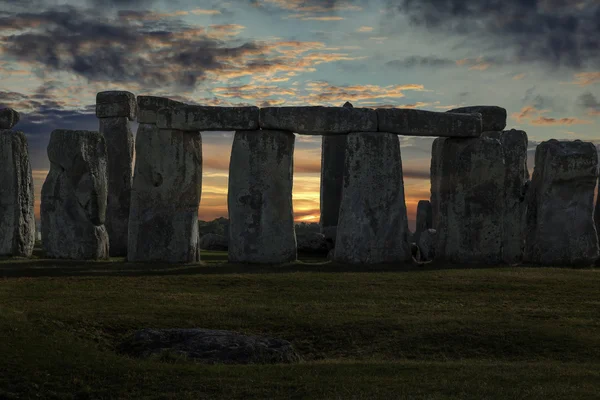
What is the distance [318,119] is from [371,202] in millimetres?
2823

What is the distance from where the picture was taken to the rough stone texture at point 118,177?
3312 centimetres

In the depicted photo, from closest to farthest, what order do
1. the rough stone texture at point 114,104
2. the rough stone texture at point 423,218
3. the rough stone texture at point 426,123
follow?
the rough stone texture at point 426,123
the rough stone texture at point 114,104
the rough stone texture at point 423,218

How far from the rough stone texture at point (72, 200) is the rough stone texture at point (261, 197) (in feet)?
14.0

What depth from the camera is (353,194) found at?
2778cm

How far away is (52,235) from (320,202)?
540 inches

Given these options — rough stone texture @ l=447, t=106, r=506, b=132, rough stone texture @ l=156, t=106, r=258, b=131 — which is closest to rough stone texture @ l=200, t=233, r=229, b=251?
rough stone texture @ l=156, t=106, r=258, b=131

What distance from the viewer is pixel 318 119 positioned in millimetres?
27516

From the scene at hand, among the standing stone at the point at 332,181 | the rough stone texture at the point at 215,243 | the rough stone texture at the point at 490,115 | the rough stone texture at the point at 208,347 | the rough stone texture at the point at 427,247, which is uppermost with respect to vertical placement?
the rough stone texture at the point at 490,115

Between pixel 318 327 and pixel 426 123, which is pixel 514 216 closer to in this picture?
pixel 426 123

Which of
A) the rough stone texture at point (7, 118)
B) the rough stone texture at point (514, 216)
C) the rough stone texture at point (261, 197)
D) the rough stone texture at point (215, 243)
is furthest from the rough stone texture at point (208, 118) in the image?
the rough stone texture at point (215, 243)

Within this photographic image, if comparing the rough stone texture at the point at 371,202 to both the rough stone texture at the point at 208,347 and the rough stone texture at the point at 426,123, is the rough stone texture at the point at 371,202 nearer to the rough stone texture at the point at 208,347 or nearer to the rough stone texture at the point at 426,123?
the rough stone texture at the point at 426,123

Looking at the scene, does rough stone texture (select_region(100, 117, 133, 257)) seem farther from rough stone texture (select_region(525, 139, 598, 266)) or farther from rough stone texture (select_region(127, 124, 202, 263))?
rough stone texture (select_region(525, 139, 598, 266))

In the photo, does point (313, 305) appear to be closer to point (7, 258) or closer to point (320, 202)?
point (7, 258)

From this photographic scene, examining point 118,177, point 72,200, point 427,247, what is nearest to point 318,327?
point 72,200
